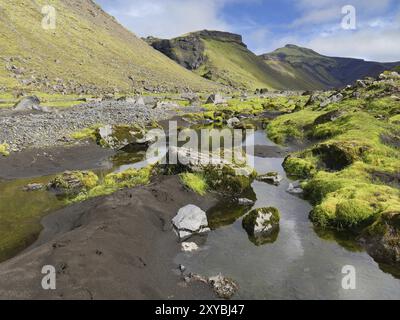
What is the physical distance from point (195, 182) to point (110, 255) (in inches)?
519

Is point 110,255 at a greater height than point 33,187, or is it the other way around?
point 33,187

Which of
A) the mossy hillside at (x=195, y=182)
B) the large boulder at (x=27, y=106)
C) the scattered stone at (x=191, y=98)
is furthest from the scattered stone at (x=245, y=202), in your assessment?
the scattered stone at (x=191, y=98)

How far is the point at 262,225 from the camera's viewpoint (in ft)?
78.5

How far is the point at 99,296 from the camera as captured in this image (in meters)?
15.1

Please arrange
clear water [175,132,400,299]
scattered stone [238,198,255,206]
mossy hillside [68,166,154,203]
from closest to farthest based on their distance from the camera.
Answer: clear water [175,132,400,299] < scattered stone [238,198,255,206] < mossy hillside [68,166,154,203]

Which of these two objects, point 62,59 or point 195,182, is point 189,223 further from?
point 62,59

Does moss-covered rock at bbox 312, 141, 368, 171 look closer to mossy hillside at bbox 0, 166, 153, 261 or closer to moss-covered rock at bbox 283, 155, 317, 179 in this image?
moss-covered rock at bbox 283, 155, 317, 179

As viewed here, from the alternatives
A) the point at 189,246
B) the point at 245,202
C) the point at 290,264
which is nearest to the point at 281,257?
the point at 290,264

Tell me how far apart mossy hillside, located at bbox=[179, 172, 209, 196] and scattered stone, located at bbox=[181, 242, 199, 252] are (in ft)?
26.6

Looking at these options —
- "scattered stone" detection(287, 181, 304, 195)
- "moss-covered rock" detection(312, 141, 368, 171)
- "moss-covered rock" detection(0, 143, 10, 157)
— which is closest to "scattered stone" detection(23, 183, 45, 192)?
"moss-covered rock" detection(0, 143, 10, 157)

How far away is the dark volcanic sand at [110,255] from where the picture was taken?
15438 millimetres

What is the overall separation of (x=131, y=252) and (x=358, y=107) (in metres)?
58.8

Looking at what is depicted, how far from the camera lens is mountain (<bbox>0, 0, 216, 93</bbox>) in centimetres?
12012

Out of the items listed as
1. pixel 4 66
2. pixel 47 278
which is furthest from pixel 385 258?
pixel 4 66
